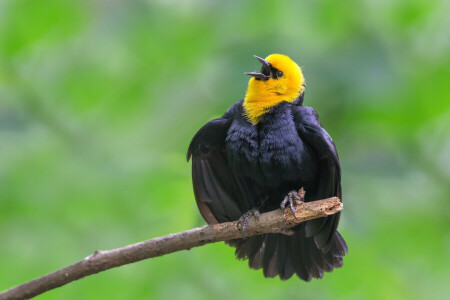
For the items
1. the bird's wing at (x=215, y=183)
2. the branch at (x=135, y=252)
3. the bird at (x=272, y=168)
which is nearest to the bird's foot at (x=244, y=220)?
the bird at (x=272, y=168)

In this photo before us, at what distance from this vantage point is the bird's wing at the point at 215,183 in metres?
4.46

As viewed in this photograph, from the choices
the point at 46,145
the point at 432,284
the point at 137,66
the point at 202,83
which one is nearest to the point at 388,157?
the point at 432,284

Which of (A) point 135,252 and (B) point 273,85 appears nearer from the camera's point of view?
(A) point 135,252

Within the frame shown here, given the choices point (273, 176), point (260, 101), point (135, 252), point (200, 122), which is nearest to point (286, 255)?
point (273, 176)

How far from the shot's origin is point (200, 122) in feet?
18.1

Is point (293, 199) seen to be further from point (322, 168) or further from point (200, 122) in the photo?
point (200, 122)

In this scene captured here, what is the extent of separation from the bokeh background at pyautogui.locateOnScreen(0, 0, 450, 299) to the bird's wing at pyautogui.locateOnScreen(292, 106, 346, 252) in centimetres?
82

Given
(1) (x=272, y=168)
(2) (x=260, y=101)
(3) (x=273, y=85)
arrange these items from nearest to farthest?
(1) (x=272, y=168) < (2) (x=260, y=101) < (3) (x=273, y=85)

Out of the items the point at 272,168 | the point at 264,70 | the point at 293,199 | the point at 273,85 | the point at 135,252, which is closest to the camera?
the point at 135,252

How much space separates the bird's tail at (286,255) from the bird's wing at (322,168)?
163 millimetres

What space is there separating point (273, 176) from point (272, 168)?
6 cm

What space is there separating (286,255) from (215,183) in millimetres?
698

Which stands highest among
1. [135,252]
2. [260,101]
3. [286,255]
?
[260,101]

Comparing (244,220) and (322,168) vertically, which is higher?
(322,168)
